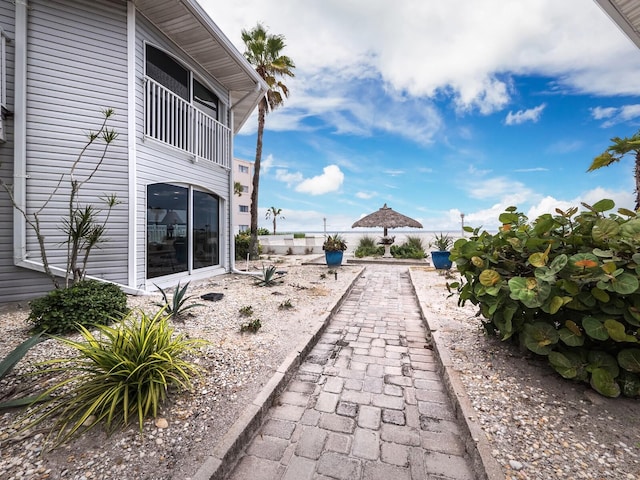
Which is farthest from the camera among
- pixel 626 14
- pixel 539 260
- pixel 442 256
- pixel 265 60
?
pixel 265 60

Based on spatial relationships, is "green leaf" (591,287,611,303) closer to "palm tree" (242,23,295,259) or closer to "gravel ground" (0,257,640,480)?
"gravel ground" (0,257,640,480)

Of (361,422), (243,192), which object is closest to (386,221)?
(361,422)

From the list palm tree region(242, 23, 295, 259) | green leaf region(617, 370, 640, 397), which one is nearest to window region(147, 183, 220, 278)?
A: palm tree region(242, 23, 295, 259)

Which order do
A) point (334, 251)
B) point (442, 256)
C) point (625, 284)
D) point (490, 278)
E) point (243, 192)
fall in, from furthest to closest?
point (243, 192) < point (334, 251) < point (442, 256) < point (490, 278) < point (625, 284)

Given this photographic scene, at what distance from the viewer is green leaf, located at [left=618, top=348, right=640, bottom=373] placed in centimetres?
183

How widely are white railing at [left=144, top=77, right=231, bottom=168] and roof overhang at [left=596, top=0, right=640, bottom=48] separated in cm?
766

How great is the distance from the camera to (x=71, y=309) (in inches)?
127

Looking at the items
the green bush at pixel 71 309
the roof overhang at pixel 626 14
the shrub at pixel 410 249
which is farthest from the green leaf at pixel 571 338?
the shrub at pixel 410 249

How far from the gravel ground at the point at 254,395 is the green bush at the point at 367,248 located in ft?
32.1

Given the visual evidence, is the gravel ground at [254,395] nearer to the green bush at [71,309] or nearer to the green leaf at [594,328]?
the green bush at [71,309]

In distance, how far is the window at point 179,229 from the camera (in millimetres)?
5590

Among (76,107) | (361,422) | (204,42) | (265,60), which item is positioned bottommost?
(361,422)

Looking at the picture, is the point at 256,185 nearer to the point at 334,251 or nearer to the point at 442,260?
the point at 334,251

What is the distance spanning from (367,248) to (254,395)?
1185 centimetres
